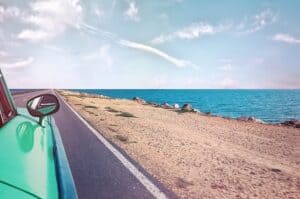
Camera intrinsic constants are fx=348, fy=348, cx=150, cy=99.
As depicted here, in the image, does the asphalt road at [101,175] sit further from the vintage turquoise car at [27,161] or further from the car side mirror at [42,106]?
the vintage turquoise car at [27,161]

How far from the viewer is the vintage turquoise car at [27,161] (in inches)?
58.3

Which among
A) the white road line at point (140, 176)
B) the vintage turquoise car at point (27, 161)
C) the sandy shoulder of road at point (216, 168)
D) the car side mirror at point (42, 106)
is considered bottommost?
the sandy shoulder of road at point (216, 168)

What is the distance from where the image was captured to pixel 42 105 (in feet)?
10.7

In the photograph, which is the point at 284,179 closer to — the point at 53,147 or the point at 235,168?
the point at 235,168

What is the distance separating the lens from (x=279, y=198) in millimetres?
6656

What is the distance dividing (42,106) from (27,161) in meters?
1.48

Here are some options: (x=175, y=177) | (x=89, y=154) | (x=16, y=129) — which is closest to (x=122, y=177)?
(x=175, y=177)

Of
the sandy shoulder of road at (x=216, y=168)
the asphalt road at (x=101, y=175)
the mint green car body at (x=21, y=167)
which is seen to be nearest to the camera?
the mint green car body at (x=21, y=167)

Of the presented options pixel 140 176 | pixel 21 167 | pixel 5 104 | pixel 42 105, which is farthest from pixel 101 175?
pixel 21 167

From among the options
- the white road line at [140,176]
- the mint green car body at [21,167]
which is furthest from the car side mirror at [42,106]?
the white road line at [140,176]

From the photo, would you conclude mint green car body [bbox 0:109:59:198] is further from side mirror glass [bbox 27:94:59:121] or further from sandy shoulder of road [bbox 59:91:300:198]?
sandy shoulder of road [bbox 59:91:300:198]

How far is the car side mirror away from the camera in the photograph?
10.1ft

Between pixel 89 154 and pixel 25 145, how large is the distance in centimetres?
729

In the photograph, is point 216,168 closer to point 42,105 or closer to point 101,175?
point 101,175
